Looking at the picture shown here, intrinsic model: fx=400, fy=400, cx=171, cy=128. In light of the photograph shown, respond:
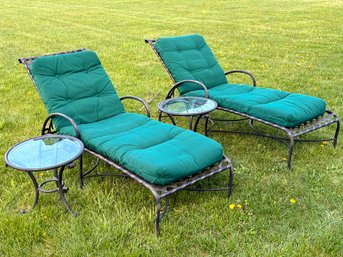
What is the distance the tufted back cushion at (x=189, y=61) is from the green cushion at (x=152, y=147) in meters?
1.30

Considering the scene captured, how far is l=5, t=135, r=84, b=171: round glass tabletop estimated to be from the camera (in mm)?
2988

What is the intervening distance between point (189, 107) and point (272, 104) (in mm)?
902

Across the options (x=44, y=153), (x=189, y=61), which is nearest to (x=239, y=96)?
(x=189, y=61)

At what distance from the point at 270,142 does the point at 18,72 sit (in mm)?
4928

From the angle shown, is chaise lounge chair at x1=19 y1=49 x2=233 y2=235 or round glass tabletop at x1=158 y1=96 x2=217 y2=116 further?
round glass tabletop at x1=158 y1=96 x2=217 y2=116

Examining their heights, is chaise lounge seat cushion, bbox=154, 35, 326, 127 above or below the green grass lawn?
above

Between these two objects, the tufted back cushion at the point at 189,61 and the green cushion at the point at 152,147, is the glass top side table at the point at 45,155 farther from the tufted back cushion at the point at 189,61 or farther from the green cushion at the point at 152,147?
the tufted back cushion at the point at 189,61

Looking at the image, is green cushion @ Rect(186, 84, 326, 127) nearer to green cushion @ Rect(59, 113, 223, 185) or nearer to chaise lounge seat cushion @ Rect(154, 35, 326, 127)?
chaise lounge seat cushion @ Rect(154, 35, 326, 127)

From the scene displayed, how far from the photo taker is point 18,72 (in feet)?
24.0

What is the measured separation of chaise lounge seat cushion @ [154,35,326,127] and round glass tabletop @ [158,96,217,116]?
0.18m

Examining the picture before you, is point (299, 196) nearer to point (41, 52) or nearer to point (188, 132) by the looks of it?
point (188, 132)

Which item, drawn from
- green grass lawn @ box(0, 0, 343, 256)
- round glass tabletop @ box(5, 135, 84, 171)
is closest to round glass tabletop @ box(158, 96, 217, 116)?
green grass lawn @ box(0, 0, 343, 256)

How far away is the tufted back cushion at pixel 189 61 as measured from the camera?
5098mm

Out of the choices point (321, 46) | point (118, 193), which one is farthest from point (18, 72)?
point (321, 46)
